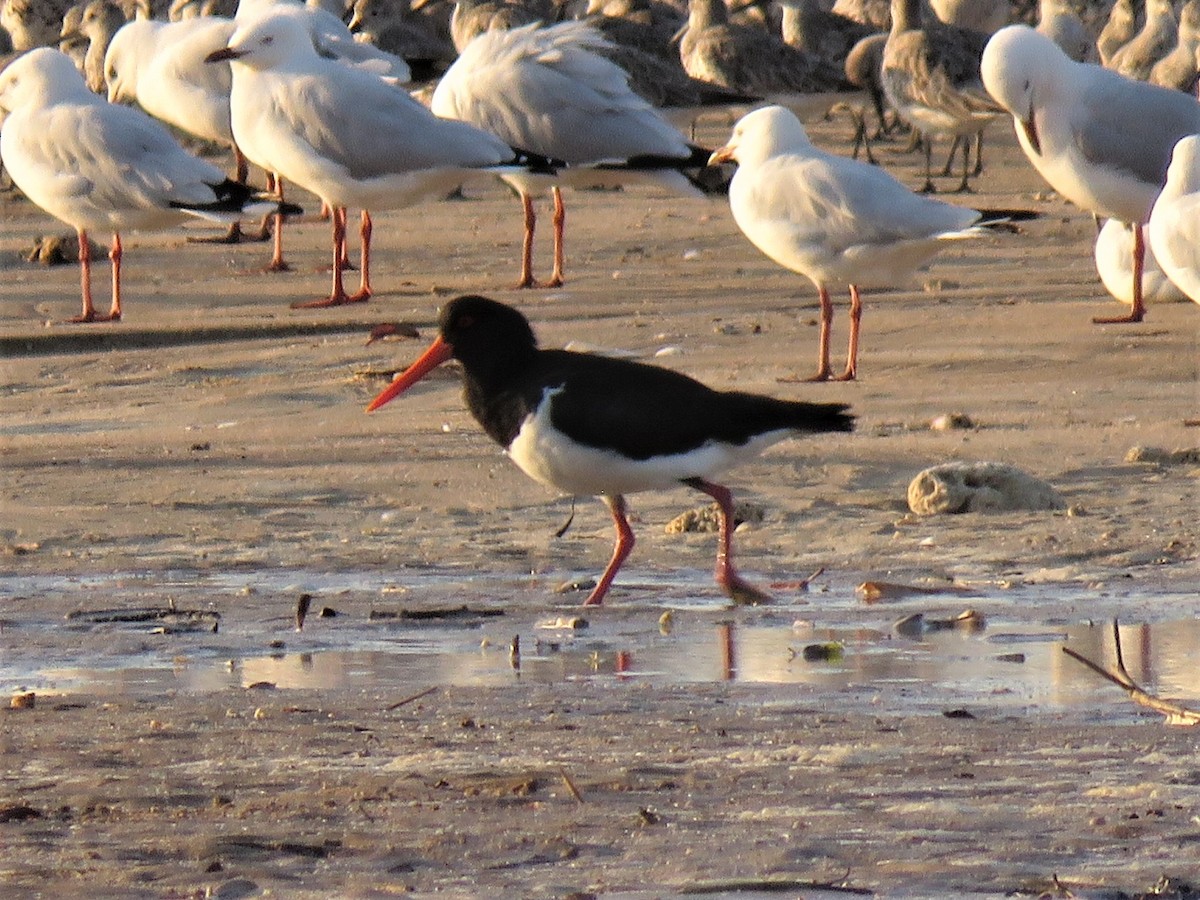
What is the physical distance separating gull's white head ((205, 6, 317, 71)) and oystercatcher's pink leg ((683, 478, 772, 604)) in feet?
24.4

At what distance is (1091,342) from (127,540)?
189 inches

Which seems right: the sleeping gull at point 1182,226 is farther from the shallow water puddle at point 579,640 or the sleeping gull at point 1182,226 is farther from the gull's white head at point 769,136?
the shallow water puddle at point 579,640

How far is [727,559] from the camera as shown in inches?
264

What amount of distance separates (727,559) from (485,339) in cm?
108

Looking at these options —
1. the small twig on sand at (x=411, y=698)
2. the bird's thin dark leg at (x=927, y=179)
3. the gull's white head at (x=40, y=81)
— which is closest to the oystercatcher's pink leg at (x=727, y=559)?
the small twig on sand at (x=411, y=698)

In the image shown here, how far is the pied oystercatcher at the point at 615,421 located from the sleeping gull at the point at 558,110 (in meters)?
7.00

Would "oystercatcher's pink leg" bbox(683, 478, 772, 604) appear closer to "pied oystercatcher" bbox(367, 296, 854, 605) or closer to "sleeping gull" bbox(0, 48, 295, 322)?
"pied oystercatcher" bbox(367, 296, 854, 605)

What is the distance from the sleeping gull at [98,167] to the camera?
13281 millimetres

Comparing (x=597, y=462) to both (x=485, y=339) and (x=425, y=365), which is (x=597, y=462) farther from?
(x=425, y=365)

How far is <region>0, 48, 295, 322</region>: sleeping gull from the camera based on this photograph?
43.6 feet

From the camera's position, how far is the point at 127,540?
7598 mm

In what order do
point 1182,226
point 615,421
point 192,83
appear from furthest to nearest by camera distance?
point 192,83
point 1182,226
point 615,421

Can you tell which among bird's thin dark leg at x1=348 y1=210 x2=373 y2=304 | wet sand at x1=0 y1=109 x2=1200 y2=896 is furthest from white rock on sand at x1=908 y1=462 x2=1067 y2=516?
bird's thin dark leg at x1=348 y1=210 x2=373 y2=304

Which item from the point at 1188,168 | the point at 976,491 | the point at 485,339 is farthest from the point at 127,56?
the point at 976,491
